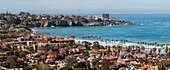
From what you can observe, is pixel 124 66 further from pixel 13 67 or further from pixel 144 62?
pixel 13 67

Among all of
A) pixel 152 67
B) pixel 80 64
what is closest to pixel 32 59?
pixel 80 64

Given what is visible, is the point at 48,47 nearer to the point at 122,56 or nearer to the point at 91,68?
the point at 122,56

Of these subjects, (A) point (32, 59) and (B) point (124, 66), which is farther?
(A) point (32, 59)

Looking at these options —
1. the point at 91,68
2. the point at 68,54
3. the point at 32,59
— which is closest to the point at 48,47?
the point at 68,54

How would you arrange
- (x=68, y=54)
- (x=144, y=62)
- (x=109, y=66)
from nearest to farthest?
(x=109, y=66)
(x=144, y=62)
(x=68, y=54)

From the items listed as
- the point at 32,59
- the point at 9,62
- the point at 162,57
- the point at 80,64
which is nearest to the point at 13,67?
the point at 9,62

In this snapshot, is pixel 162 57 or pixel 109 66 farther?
pixel 162 57

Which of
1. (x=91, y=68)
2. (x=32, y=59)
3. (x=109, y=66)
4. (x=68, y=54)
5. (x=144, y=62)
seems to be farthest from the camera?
(x=68, y=54)

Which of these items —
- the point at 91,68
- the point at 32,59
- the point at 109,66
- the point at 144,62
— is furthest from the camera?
the point at 32,59

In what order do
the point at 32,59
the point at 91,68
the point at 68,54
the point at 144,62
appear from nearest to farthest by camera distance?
the point at 91,68 < the point at 144,62 < the point at 32,59 < the point at 68,54
